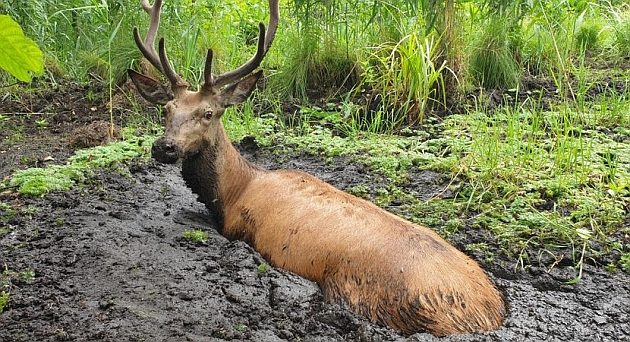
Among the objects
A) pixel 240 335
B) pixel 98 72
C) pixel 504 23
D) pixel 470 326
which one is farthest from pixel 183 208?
pixel 504 23

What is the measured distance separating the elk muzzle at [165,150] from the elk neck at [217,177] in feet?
1.21

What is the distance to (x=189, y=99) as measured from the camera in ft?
A: 15.7

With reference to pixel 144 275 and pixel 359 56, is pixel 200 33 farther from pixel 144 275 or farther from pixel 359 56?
pixel 144 275

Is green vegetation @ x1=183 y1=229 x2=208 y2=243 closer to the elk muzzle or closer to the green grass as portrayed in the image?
the elk muzzle

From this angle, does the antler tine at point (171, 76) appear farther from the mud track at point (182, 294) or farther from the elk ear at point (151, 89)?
the mud track at point (182, 294)

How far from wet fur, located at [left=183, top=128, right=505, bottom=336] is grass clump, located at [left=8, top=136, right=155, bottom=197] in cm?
106

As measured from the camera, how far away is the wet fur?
11.3 feet

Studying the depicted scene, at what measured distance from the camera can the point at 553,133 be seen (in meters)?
6.09

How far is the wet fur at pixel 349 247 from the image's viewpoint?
344 cm

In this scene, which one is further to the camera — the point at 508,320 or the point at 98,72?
the point at 98,72

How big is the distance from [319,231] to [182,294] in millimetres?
889

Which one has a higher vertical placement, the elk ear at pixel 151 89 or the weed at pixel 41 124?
the elk ear at pixel 151 89

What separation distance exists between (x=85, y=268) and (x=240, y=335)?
114 cm

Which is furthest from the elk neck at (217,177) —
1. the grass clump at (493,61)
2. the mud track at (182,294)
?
the grass clump at (493,61)
